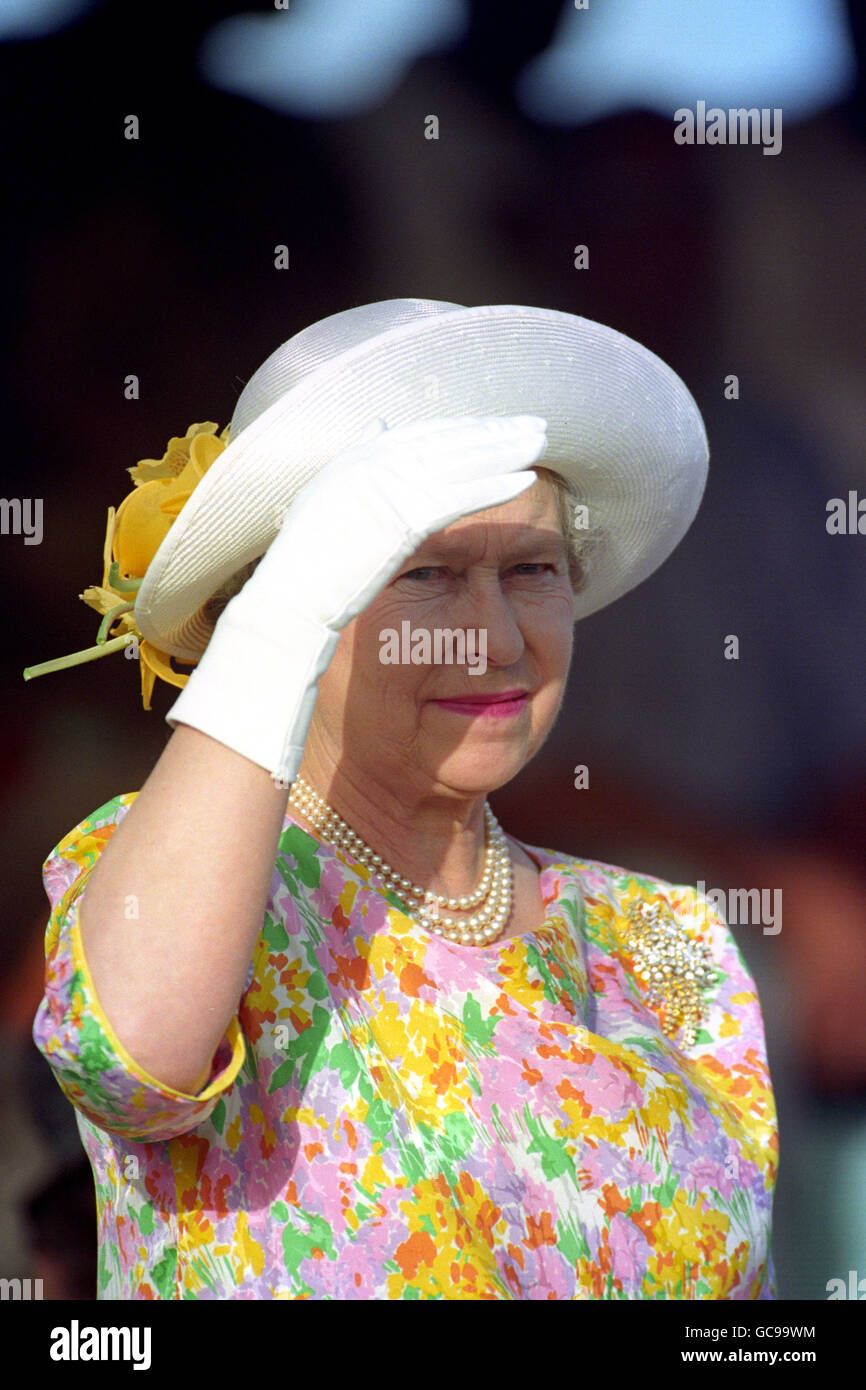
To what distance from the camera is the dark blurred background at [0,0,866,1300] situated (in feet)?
7.37

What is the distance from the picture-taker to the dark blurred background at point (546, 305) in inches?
88.4

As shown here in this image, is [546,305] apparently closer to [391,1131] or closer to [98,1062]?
[391,1131]

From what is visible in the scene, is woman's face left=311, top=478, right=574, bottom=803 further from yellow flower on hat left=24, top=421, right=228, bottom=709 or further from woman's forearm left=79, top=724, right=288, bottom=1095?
woman's forearm left=79, top=724, right=288, bottom=1095

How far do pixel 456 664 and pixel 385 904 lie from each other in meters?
0.25

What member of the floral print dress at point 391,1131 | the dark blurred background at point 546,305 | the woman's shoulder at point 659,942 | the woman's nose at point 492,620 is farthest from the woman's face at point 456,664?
the dark blurred background at point 546,305

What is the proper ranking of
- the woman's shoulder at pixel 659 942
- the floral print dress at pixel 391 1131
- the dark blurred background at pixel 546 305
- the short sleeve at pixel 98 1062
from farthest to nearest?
the dark blurred background at pixel 546 305
the woman's shoulder at pixel 659 942
the floral print dress at pixel 391 1131
the short sleeve at pixel 98 1062

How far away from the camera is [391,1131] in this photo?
1219 millimetres

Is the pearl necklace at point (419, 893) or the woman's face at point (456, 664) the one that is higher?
the woman's face at point (456, 664)

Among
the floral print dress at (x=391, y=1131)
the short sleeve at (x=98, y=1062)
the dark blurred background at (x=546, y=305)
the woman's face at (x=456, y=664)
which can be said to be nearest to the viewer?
the short sleeve at (x=98, y=1062)

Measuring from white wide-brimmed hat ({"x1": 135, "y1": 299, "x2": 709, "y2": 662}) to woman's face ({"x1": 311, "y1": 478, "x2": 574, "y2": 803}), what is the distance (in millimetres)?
100

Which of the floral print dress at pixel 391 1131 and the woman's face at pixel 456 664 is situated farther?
the woman's face at pixel 456 664

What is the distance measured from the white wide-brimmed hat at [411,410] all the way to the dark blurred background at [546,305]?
0.91 metres

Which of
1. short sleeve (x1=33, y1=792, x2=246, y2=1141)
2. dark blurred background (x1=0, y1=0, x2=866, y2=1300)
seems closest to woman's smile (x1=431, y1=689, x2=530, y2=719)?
short sleeve (x1=33, y1=792, x2=246, y2=1141)

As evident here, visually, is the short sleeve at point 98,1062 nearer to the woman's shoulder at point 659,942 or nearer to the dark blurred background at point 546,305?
the woman's shoulder at point 659,942
